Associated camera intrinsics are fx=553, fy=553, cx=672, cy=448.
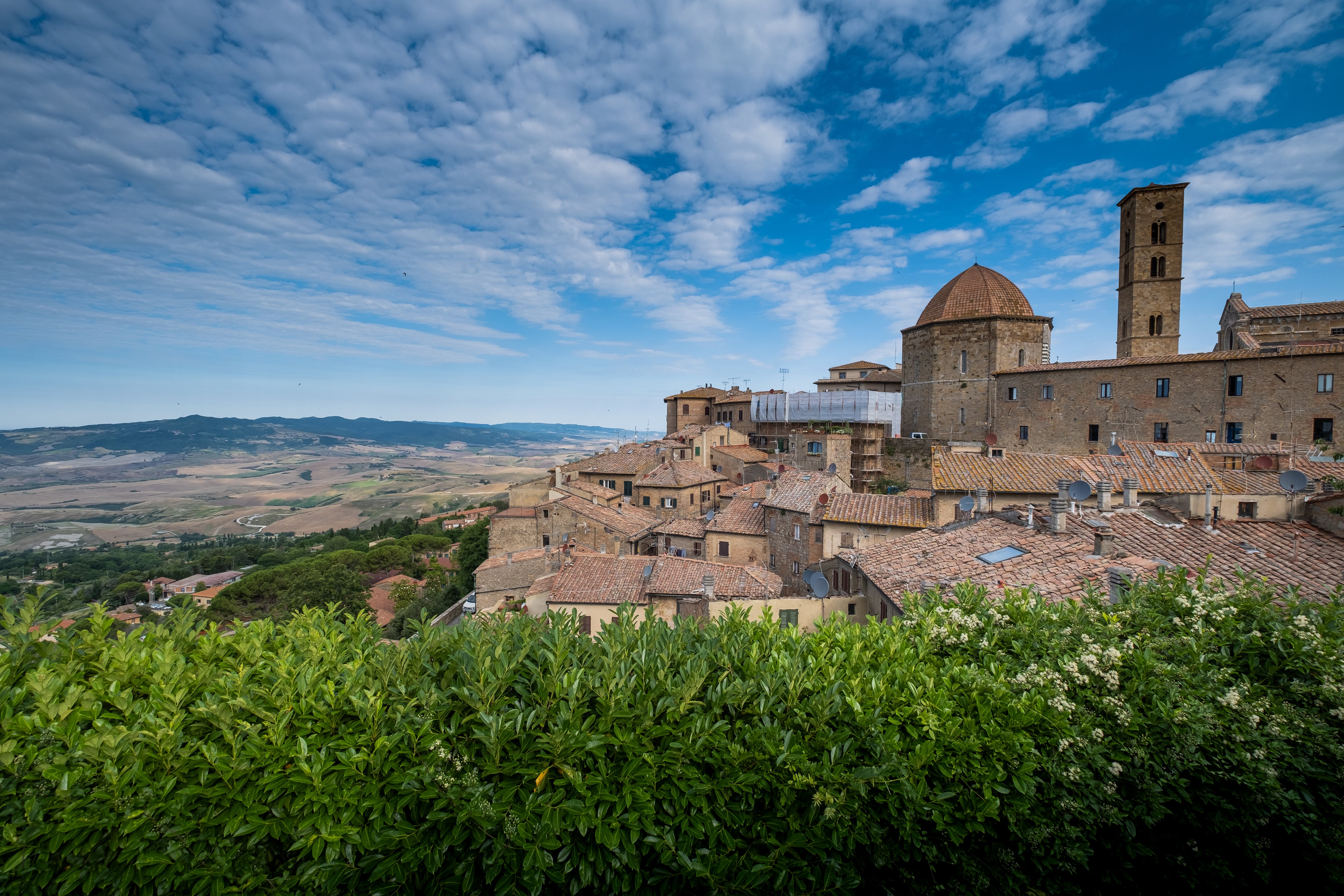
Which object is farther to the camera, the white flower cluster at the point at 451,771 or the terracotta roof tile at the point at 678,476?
Result: the terracotta roof tile at the point at 678,476

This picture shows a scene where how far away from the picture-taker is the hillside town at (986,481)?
12.1 metres

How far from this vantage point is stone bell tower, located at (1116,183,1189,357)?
3784 cm

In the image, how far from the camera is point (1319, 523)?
11.6m

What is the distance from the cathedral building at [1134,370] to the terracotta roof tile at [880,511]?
17.6 meters

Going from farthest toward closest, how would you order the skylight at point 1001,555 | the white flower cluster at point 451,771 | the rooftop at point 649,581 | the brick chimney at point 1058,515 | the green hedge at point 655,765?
the rooftop at point 649,581, the brick chimney at point 1058,515, the skylight at point 1001,555, the white flower cluster at point 451,771, the green hedge at point 655,765

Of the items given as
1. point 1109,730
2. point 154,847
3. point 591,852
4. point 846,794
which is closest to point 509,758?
point 591,852

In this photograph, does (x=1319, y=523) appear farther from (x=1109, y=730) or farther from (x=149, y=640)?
(x=149, y=640)

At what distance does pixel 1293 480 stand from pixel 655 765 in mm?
16774

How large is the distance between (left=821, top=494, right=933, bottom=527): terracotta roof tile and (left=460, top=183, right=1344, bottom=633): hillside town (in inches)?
4.3

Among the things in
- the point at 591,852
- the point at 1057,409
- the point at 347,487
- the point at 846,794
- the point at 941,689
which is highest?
the point at 1057,409

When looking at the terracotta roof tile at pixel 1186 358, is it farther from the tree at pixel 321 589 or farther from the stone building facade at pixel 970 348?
the tree at pixel 321 589

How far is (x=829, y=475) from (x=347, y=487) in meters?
157

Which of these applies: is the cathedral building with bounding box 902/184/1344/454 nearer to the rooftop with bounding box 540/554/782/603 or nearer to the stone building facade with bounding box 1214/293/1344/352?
the stone building facade with bounding box 1214/293/1344/352

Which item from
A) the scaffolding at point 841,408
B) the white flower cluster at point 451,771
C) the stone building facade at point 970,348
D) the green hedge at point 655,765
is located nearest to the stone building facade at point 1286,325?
the stone building facade at point 970,348
